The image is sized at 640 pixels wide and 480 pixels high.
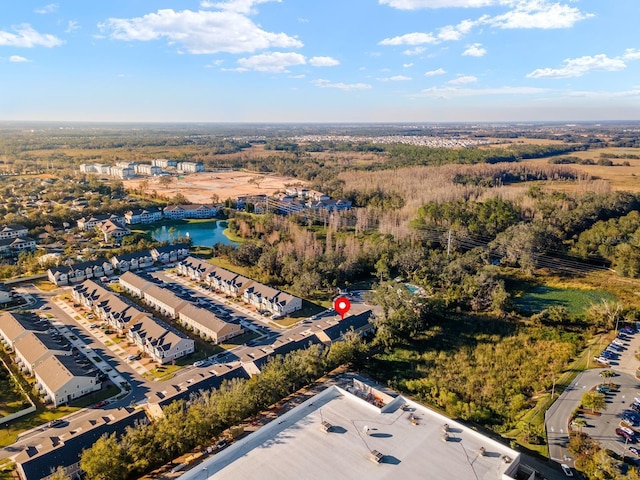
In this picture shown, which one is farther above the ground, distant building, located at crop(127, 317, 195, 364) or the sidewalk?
distant building, located at crop(127, 317, 195, 364)

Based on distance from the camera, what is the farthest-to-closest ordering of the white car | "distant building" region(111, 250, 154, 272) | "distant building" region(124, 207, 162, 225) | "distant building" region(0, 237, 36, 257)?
"distant building" region(124, 207, 162, 225), "distant building" region(0, 237, 36, 257), "distant building" region(111, 250, 154, 272), the white car

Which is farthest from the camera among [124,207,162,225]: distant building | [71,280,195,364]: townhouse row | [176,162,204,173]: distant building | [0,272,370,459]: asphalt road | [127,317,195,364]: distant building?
[176,162,204,173]: distant building

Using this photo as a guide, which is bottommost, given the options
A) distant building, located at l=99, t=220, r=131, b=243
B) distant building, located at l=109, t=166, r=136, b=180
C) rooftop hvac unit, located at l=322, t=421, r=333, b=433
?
rooftop hvac unit, located at l=322, t=421, r=333, b=433

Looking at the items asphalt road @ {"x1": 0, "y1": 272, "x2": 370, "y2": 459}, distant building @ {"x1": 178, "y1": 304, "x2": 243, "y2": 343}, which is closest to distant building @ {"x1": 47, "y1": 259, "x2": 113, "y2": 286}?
asphalt road @ {"x1": 0, "y1": 272, "x2": 370, "y2": 459}

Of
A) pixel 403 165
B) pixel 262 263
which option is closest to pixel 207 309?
pixel 262 263

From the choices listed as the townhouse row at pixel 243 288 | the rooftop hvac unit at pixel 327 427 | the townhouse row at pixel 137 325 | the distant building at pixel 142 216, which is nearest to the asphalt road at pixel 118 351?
the townhouse row at pixel 243 288

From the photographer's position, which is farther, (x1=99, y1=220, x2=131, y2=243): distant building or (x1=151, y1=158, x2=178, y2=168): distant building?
(x1=151, y1=158, x2=178, y2=168): distant building

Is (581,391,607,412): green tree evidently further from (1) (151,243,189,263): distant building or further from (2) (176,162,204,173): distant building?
(2) (176,162,204,173): distant building

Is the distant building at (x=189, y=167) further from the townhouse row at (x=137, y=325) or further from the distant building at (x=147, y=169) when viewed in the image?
the townhouse row at (x=137, y=325)

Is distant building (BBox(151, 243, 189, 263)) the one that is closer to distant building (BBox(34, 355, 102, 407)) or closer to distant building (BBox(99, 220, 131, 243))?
distant building (BBox(99, 220, 131, 243))
